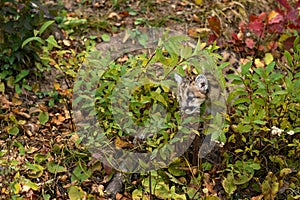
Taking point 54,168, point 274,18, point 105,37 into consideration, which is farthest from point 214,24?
point 54,168

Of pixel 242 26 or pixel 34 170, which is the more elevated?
pixel 242 26

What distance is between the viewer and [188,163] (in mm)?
2535

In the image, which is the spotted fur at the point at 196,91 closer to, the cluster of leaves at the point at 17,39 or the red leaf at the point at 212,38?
the red leaf at the point at 212,38

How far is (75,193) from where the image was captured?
2.48 meters

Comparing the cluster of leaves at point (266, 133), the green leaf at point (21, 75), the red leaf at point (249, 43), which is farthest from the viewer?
the red leaf at point (249, 43)

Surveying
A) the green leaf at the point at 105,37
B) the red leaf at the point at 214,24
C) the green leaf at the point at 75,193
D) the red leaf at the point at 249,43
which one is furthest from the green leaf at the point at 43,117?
the red leaf at the point at 249,43

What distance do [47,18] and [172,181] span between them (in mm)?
1327

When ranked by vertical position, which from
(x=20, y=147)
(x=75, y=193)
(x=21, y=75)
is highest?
(x=21, y=75)

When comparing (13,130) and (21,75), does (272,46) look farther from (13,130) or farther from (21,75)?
(13,130)

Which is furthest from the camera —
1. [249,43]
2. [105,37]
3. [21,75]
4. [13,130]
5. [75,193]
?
[105,37]

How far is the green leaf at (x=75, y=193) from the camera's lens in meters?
2.47

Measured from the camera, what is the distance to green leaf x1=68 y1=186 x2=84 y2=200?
8.11ft

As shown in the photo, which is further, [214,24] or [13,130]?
[214,24]

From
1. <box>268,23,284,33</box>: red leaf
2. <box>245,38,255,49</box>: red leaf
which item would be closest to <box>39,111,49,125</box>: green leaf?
<box>245,38,255,49</box>: red leaf
